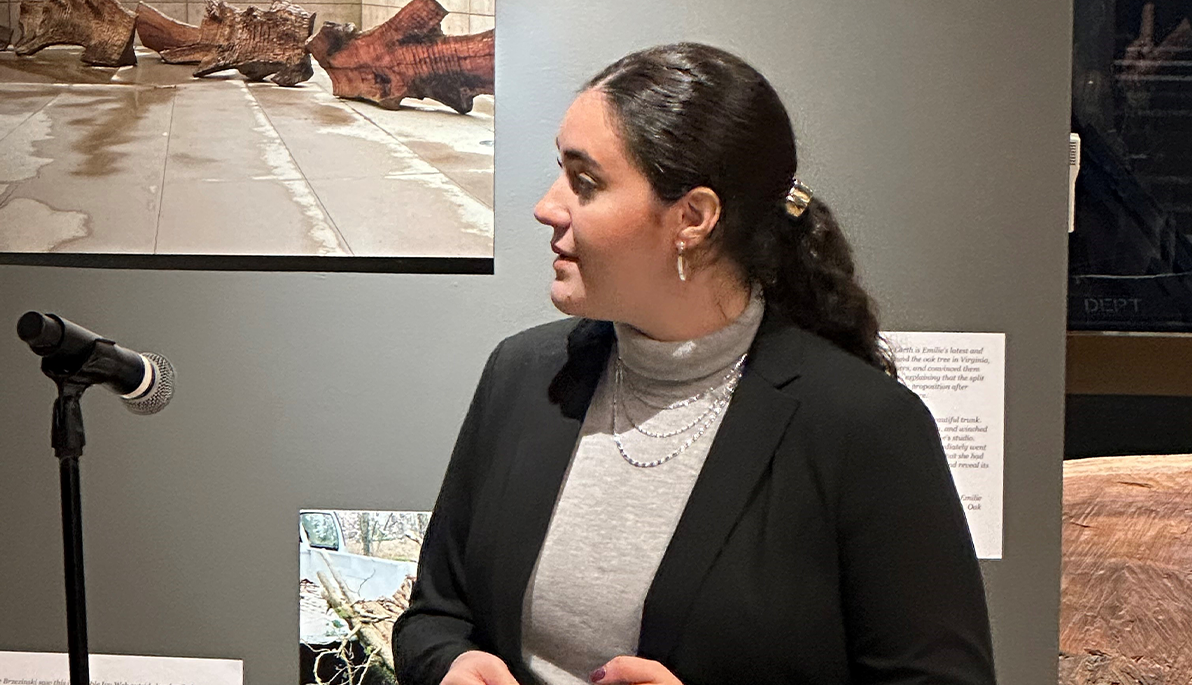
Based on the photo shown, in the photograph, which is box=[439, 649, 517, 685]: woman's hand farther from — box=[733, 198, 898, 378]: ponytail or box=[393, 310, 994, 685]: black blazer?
box=[733, 198, 898, 378]: ponytail

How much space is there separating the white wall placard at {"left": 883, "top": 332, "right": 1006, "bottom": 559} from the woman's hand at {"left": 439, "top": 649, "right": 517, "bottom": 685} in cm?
87

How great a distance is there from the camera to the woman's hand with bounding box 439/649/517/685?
1398 millimetres

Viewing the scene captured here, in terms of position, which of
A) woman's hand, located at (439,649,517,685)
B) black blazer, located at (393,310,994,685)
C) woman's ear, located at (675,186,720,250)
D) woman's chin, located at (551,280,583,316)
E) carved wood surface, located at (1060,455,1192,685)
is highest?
woman's ear, located at (675,186,720,250)

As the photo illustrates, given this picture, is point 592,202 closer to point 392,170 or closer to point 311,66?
point 392,170

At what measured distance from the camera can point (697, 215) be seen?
55.4 inches

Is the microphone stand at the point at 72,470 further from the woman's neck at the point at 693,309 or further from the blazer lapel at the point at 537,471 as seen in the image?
the woman's neck at the point at 693,309

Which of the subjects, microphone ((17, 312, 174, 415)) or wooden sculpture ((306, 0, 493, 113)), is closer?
microphone ((17, 312, 174, 415))

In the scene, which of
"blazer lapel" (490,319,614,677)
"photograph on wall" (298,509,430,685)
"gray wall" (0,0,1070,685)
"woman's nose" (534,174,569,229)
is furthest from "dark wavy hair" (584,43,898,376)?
"photograph on wall" (298,509,430,685)

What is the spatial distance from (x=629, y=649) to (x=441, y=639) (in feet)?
0.89

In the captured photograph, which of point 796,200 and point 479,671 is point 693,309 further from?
point 479,671

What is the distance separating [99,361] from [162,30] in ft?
2.34

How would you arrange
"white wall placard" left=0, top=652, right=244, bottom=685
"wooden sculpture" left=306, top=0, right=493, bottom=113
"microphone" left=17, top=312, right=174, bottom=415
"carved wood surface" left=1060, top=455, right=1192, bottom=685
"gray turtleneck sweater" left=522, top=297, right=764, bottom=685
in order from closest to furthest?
"microphone" left=17, top=312, right=174, bottom=415, "gray turtleneck sweater" left=522, top=297, right=764, bottom=685, "wooden sculpture" left=306, top=0, right=493, bottom=113, "white wall placard" left=0, top=652, right=244, bottom=685, "carved wood surface" left=1060, top=455, right=1192, bottom=685

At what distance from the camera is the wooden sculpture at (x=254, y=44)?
1.85 metres

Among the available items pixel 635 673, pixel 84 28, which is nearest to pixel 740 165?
Answer: pixel 635 673
